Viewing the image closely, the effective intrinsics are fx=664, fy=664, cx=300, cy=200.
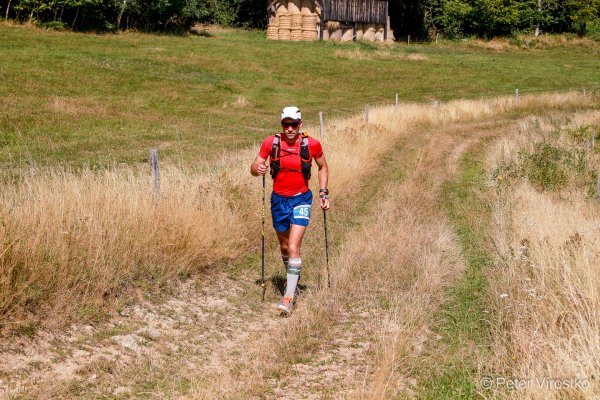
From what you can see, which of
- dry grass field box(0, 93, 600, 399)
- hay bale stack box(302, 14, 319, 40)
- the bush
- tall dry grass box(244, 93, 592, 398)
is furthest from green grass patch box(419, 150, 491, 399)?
hay bale stack box(302, 14, 319, 40)

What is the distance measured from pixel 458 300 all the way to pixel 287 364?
107 inches

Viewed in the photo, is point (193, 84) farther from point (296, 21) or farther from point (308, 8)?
point (308, 8)

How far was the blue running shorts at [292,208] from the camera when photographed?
7891 mm

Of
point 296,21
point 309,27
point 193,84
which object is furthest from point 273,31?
point 193,84

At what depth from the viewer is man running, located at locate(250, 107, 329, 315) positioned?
7746 mm

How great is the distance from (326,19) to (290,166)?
2270 inches

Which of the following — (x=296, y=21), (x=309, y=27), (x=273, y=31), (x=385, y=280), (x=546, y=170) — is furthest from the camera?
(x=273, y=31)

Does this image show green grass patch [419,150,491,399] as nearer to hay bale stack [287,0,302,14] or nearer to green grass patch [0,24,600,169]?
green grass patch [0,24,600,169]

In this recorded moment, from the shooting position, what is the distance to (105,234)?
7895 mm

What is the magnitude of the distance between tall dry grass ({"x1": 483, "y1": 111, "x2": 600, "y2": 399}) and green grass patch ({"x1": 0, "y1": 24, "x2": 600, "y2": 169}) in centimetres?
623

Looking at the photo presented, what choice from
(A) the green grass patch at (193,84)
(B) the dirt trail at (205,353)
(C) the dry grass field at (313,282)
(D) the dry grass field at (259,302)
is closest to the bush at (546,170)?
(C) the dry grass field at (313,282)

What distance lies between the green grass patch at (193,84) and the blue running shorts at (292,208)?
11.4 feet

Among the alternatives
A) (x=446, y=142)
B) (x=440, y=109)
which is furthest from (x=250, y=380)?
(x=440, y=109)

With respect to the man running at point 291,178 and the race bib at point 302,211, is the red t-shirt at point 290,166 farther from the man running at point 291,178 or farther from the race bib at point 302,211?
the race bib at point 302,211
